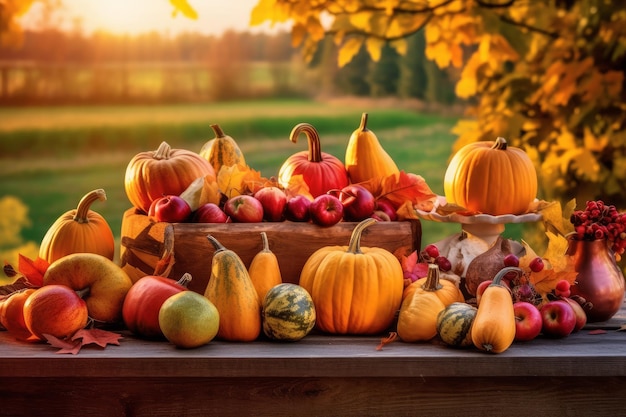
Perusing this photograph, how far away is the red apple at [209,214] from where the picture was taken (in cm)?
229

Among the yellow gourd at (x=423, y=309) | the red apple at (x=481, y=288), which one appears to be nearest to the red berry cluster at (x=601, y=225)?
the red apple at (x=481, y=288)

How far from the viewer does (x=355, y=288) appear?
6.74 ft

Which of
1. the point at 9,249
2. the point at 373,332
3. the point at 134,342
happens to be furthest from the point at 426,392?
the point at 9,249

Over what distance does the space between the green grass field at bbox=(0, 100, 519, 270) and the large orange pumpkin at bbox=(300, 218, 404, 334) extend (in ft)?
10.2

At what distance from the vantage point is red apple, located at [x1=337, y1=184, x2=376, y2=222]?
2.33m

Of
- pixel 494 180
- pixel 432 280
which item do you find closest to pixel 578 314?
pixel 432 280

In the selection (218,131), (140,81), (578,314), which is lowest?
(578,314)

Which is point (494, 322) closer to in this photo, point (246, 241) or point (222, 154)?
point (246, 241)

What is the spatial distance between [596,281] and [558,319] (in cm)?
23

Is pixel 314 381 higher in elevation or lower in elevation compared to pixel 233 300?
lower

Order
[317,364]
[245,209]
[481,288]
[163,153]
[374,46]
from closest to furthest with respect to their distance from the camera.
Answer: [317,364] → [481,288] → [245,209] → [163,153] → [374,46]

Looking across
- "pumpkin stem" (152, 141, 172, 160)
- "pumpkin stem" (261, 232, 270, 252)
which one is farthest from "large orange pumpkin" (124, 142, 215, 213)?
"pumpkin stem" (261, 232, 270, 252)

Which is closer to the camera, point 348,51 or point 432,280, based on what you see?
point 432,280

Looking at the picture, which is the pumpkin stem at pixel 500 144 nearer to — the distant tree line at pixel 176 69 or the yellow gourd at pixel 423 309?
the yellow gourd at pixel 423 309
